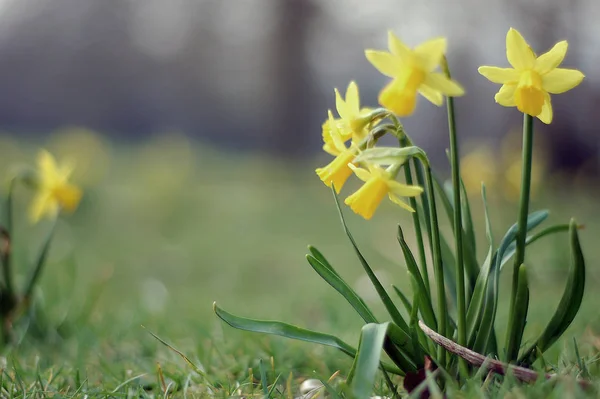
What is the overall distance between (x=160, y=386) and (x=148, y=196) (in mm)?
3617

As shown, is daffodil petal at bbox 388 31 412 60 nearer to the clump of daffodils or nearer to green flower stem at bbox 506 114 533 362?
the clump of daffodils

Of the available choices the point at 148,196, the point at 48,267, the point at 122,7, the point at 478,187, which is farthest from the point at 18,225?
the point at 122,7

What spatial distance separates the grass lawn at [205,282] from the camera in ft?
3.59

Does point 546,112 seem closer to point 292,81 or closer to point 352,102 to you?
point 352,102

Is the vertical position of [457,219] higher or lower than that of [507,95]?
lower

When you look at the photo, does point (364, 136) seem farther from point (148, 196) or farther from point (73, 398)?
point (148, 196)

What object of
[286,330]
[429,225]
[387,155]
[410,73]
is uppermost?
[410,73]

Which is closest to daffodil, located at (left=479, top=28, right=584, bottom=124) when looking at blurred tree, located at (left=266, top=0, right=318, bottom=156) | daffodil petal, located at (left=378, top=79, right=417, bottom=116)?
daffodil petal, located at (left=378, top=79, right=417, bottom=116)

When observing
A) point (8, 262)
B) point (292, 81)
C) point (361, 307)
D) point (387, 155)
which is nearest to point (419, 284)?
point (361, 307)

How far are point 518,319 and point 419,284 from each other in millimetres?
160

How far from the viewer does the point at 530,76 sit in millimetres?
812

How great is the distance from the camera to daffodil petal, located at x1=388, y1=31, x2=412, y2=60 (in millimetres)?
784

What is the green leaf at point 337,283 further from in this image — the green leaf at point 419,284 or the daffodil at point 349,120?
the daffodil at point 349,120

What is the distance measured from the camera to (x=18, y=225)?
12.3 ft
